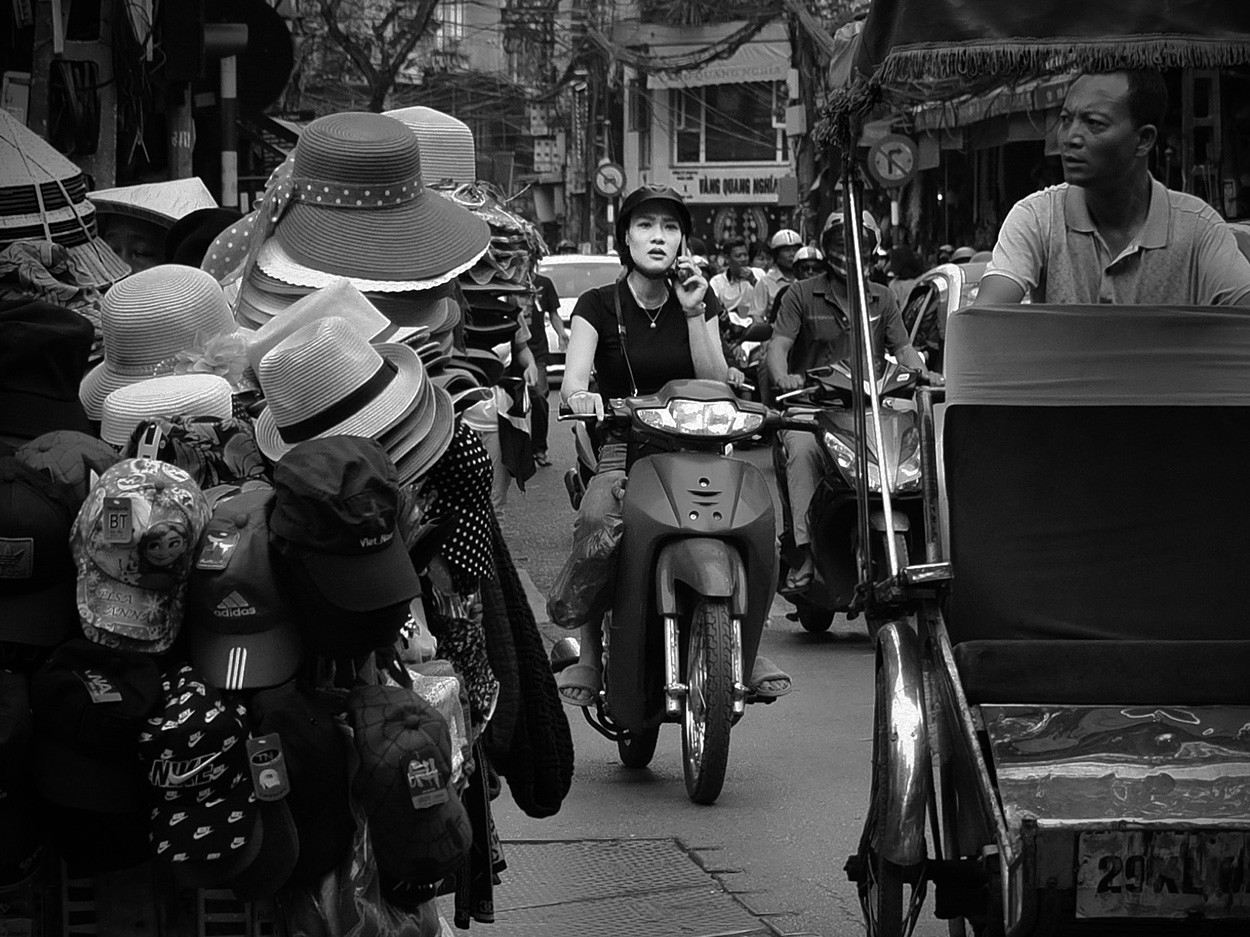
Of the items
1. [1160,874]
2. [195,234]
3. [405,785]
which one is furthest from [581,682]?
[405,785]

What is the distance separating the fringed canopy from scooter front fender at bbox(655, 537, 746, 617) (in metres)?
2.01

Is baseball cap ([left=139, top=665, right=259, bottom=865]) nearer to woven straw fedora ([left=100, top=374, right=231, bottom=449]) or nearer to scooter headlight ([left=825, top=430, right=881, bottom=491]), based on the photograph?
woven straw fedora ([left=100, top=374, right=231, bottom=449])

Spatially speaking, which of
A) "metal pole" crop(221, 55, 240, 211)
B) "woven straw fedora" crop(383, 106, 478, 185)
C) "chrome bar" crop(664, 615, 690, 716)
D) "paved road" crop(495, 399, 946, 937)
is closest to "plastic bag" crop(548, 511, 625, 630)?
"chrome bar" crop(664, 615, 690, 716)

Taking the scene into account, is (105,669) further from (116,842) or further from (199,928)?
(199,928)

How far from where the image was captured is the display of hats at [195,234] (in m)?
5.91

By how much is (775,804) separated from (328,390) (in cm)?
326

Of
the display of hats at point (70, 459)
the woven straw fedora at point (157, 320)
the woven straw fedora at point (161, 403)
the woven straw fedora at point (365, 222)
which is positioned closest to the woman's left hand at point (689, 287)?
the woven straw fedora at point (365, 222)

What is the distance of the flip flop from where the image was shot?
20.8 ft

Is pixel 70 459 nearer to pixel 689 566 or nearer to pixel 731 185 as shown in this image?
pixel 689 566

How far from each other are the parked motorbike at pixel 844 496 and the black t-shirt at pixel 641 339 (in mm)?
1680

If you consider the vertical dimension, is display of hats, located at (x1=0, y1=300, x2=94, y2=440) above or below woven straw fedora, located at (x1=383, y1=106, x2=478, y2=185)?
below

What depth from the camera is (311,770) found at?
2867 millimetres

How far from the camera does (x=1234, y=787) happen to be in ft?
12.3

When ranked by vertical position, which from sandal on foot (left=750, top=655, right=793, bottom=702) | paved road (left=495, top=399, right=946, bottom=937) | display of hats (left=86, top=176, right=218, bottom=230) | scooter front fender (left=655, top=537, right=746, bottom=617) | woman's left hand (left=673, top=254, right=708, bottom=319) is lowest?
paved road (left=495, top=399, right=946, bottom=937)
